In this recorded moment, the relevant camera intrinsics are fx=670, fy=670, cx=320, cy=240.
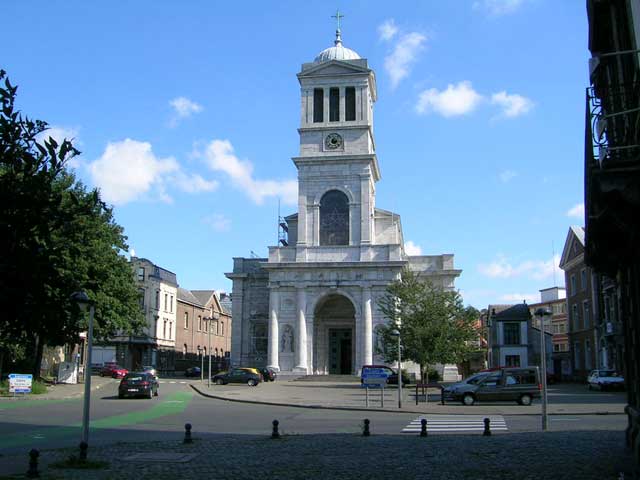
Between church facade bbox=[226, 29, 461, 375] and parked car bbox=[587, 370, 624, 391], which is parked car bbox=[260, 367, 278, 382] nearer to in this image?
church facade bbox=[226, 29, 461, 375]

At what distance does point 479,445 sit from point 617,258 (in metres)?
5.37

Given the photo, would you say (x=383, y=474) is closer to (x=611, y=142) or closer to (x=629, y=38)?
(x=611, y=142)

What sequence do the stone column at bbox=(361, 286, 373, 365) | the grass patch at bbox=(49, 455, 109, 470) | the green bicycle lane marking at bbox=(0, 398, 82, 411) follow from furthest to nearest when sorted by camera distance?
1. the stone column at bbox=(361, 286, 373, 365)
2. the green bicycle lane marking at bbox=(0, 398, 82, 411)
3. the grass patch at bbox=(49, 455, 109, 470)

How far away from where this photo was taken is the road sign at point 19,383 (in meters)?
33.2

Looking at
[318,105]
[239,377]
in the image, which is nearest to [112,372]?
[239,377]

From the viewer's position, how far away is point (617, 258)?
12.0 metres

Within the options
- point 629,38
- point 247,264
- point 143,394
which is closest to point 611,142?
point 629,38

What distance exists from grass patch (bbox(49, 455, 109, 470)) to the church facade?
44.4 metres

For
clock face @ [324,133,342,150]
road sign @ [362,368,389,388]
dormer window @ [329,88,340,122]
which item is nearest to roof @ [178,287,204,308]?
clock face @ [324,133,342,150]

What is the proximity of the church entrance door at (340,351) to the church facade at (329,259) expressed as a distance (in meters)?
0.09

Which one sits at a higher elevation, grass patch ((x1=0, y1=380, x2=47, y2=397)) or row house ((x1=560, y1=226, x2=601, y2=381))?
row house ((x1=560, y1=226, x2=601, y2=381))

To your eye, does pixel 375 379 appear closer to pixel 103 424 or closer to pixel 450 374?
pixel 103 424

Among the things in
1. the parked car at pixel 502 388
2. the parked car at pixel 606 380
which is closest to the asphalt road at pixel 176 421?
the parked car at pixel 502 388

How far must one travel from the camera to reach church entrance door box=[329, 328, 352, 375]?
2359 inches
